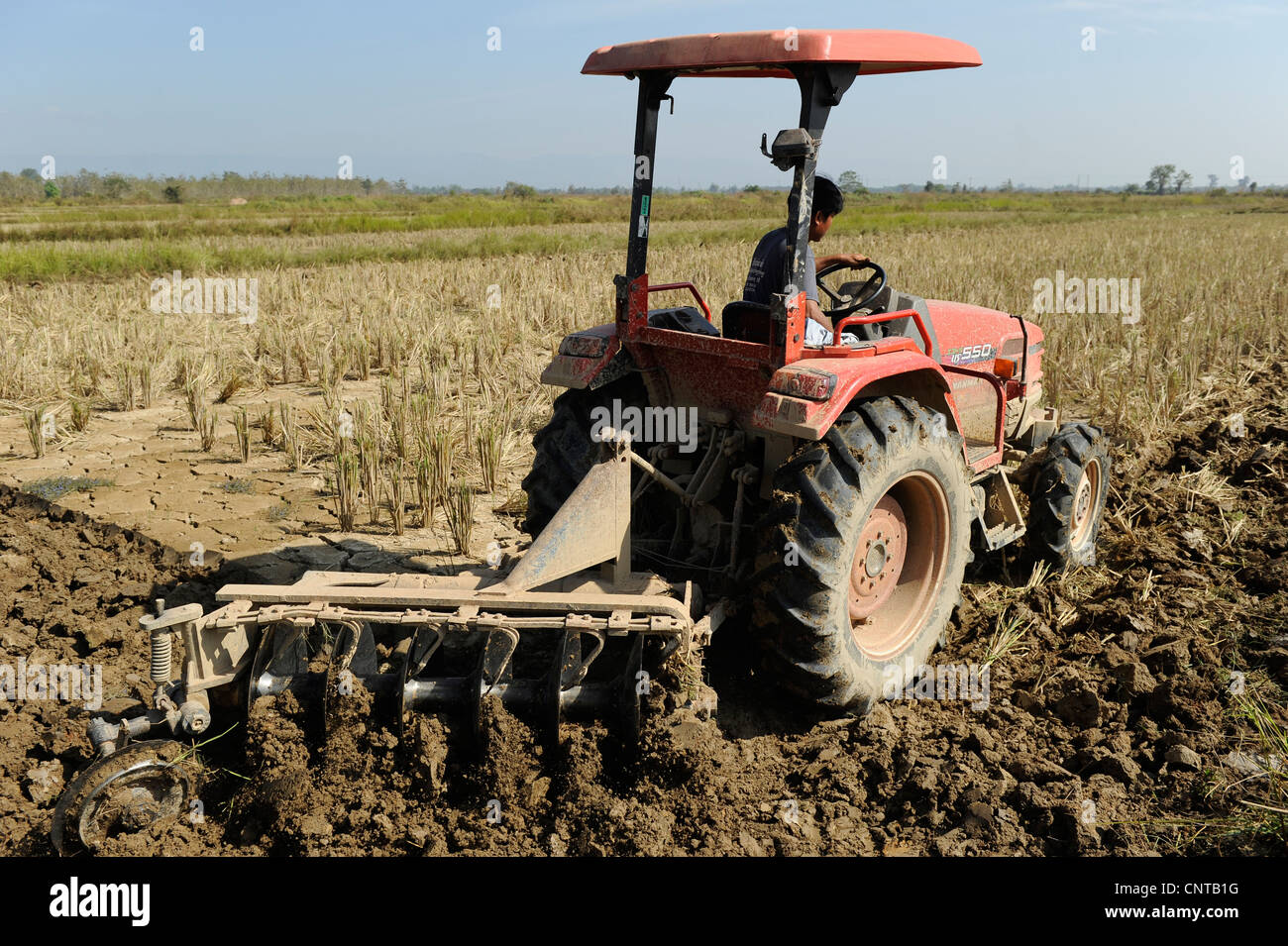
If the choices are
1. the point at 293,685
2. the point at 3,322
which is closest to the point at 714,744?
the point at 293,685

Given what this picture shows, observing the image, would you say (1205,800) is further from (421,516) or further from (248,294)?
(248,294)

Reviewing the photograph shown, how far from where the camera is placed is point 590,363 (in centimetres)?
383

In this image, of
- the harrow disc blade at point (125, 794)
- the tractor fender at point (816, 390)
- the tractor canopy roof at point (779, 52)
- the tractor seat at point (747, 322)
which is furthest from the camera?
the tractor seat at point (747, 322)

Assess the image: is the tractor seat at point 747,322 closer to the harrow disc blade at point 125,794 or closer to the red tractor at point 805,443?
the red tractor at point 805,443

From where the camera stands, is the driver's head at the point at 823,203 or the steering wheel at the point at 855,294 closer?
the driver's head at the point at 823,203

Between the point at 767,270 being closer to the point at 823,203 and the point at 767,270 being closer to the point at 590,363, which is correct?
the point at 823,203

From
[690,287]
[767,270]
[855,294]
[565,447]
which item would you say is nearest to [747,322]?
[767,270]

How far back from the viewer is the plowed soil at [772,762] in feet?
9.75

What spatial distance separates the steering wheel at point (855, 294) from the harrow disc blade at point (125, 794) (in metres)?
3.04

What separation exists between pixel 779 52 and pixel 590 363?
137cm

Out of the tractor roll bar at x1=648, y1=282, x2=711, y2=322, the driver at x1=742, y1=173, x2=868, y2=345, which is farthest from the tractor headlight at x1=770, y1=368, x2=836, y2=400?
the tractor roll bar at x1=648, y1=282, x2=711, y2=322

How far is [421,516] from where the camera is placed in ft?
17.9

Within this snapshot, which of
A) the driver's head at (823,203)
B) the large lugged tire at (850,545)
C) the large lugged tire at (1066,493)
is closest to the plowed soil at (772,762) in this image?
→ the large lugged tire at (850,545)
